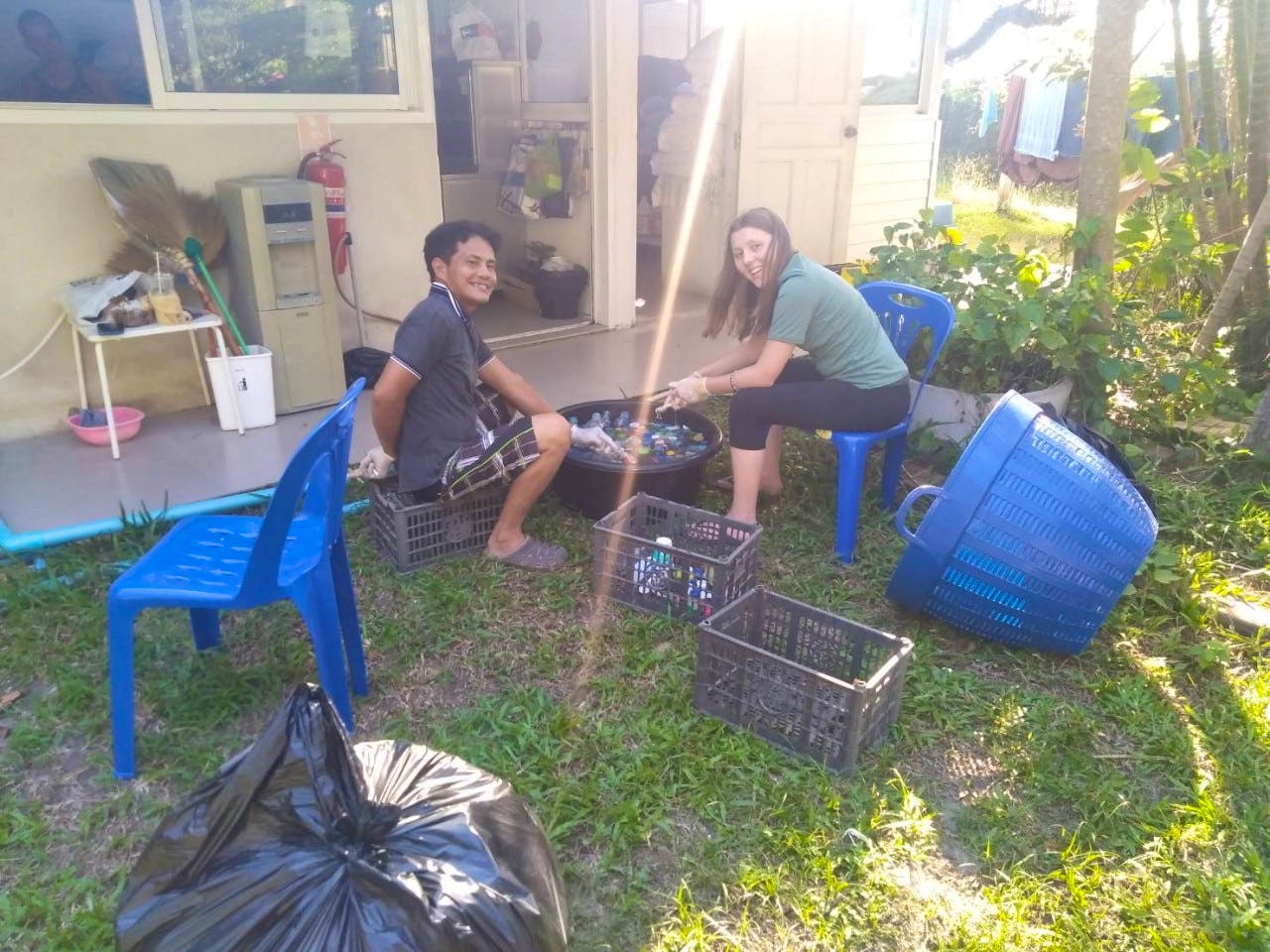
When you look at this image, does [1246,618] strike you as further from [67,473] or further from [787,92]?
[787,92]

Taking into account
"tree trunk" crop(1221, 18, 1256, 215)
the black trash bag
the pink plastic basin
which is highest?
"tree trunk" crop(1221, 18, 1256, 215)

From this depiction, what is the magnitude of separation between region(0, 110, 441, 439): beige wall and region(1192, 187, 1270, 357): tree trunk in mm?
3663

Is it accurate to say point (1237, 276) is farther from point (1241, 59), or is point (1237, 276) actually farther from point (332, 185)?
point (332, 185)

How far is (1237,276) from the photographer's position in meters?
3.85

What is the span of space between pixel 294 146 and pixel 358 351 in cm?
93

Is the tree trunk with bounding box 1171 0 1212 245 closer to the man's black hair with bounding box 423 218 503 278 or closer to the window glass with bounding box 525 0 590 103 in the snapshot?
the window glass with bounding box 525 0 590 103

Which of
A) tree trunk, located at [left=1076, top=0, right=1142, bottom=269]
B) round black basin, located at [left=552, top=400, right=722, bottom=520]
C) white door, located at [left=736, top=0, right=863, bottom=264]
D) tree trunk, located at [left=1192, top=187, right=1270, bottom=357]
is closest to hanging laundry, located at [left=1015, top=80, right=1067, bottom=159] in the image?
white door, located at [left=736, top=0, right=863, bottom=264]

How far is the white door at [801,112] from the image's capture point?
5539 mm

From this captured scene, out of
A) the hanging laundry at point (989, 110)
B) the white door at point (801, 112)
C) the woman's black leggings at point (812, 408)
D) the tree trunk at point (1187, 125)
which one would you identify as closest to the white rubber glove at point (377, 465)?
the woman's black leggings at point (812, 408)

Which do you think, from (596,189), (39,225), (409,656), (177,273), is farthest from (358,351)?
(409,656)

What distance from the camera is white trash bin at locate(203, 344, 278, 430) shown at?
3.63 metres

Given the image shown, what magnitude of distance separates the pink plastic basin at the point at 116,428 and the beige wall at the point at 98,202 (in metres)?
0.21

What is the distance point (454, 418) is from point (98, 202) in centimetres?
204

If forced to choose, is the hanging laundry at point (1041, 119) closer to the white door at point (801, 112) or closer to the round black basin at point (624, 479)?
the white door at point (801, 112)
